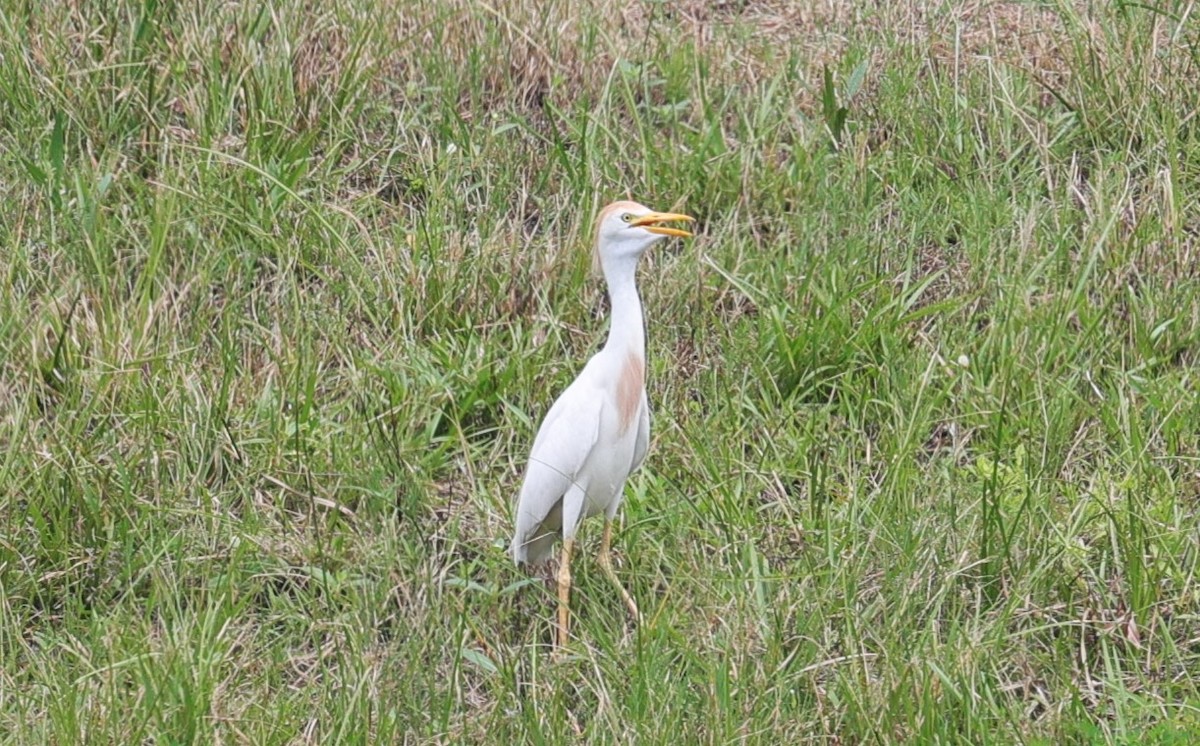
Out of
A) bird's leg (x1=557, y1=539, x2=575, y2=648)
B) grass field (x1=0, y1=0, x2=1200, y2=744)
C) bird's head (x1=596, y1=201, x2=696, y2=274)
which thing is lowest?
bird's leg (x1=557, y1=539, x2=575, y2=648)

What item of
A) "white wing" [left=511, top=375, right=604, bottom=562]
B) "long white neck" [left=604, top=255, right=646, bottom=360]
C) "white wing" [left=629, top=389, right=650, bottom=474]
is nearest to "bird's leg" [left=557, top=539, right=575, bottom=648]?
"white wing" [left=511, top=375, right=604, bottom=562]

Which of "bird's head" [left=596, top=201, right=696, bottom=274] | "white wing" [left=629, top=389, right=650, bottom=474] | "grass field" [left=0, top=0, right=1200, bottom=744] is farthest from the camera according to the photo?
"white wing" [left=629, top=389, right=650, bottom=474]

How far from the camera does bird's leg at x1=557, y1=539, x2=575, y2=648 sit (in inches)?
169

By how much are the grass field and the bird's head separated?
0.67 m

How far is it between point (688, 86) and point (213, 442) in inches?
91.4

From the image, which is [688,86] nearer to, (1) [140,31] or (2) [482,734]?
(1) [140,31]

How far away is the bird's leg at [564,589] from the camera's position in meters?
4.30

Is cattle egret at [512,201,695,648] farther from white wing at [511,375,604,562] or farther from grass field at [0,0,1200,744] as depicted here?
grass field at [0,0,1200,744]

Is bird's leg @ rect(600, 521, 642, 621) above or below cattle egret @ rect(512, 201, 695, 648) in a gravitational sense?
below

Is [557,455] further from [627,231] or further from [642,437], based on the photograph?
[627,231]

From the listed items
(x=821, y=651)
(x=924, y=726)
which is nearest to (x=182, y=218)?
(x=821, y=651)

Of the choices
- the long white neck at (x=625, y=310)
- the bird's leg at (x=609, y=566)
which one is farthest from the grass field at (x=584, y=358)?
the long white neck at (x=625, y=310)

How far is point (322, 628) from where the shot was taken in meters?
4.16

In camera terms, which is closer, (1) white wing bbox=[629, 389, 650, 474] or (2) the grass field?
(2) the grass field
